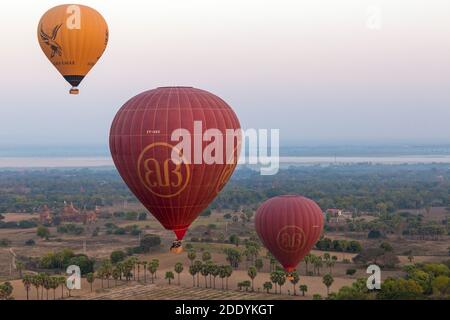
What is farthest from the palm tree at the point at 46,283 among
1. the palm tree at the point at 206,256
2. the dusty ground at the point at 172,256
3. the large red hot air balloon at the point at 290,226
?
the large red hot air balloon at the point at 290,226

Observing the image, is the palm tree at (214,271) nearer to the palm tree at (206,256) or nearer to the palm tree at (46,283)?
the palm tree at (206,256)

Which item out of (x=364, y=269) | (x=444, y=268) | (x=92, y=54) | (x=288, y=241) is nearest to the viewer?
(x=92, y=54)

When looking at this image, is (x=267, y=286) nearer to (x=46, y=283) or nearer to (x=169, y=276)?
(x=169, y=276)

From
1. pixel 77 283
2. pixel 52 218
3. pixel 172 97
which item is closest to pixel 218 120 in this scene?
pixel 172 97

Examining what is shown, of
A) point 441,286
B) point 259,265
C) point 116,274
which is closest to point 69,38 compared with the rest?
point 116,274

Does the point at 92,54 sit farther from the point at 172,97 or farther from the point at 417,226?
the point at 417,226
